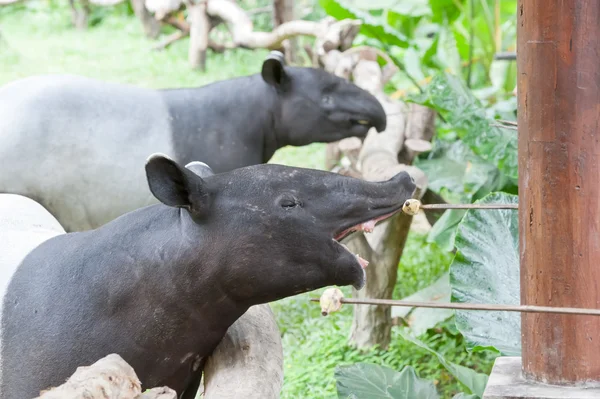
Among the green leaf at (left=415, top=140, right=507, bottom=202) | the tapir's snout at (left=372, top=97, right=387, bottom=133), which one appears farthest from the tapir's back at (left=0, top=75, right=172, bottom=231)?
the green leaf at (left=415, top=140, right=507, bottom=202)

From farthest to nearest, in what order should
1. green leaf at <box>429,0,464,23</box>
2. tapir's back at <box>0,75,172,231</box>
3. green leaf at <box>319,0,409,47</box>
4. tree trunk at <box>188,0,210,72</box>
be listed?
tree trunk at <box>188,0,210,72</box> → green leaf at <box>429,0,464,23</box> → green leaf at <box>319,0,409,47</box> → tapir's back at <box>0,75,172,231</box>

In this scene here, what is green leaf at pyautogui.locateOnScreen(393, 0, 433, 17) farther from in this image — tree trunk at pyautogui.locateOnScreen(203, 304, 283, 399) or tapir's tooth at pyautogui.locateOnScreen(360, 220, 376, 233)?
tapir's tooth at pyautogui.locateOnScreen(360, 220, 376, 233)

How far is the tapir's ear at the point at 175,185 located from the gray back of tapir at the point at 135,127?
2233 millimetres

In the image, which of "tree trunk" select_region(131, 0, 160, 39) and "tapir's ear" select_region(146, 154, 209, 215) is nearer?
"tapir's ear" select_region(146, 154, 209, 215)

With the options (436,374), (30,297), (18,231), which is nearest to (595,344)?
(30,297)

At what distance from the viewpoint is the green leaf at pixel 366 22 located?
703 centimetres

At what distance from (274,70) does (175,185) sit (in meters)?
2.75

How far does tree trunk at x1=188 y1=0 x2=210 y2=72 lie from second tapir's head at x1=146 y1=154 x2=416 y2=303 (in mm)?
8535

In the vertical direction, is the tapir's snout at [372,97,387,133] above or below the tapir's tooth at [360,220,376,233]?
below

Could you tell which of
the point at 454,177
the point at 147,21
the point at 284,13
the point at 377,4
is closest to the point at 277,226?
the point at 454,177

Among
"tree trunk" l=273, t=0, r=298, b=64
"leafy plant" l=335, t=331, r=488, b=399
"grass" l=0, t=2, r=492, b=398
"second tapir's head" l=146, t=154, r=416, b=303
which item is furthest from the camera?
"tree trunk" l=273, t=0, r=298, b=64

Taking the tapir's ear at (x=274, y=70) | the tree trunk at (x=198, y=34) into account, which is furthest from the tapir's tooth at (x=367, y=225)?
the tree trunk at (x=198, y=34)

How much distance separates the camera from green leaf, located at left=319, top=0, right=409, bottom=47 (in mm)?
7027

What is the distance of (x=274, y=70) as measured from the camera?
4.97 m
